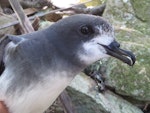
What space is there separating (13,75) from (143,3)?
198 cm

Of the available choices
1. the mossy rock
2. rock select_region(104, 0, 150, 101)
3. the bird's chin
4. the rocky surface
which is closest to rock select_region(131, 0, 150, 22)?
rock select_region(104, 0, 150, 101)

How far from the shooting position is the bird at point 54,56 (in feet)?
7.61

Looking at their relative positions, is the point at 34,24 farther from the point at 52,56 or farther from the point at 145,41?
the point at 52,56

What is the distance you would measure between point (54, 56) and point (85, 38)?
0.55 ft

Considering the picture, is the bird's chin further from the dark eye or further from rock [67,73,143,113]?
rock [67,73,143,113]

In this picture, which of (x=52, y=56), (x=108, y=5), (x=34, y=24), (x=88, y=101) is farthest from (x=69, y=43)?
(x=108, y=5)

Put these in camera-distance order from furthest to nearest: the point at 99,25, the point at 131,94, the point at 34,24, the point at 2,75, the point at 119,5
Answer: the point at 119,5, the point at 34,24, the point at 131,94, the point at 2,75, the point at 99,25

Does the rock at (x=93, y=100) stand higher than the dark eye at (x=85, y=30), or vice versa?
the dark eye at (x=85, y=30)

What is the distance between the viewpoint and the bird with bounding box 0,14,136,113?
232 cm

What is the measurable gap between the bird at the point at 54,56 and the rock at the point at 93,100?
3.18 feet

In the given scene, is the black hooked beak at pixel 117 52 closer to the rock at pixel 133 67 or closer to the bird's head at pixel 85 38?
the bird's head at pixel 85 38

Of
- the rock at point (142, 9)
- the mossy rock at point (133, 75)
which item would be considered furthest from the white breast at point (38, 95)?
the rock at point (142, 9)

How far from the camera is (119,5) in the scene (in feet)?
13.4

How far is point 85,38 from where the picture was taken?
2.32 metres
